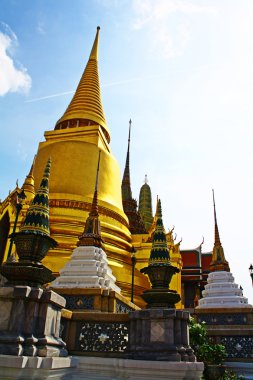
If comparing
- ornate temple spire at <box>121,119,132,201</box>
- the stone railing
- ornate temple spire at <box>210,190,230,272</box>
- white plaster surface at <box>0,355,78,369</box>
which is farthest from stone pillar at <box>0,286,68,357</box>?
ornate temple spire at <box>121,119,132,201</box>

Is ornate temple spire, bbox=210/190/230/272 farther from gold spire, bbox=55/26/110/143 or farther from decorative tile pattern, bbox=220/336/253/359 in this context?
gold spire, bbox=55/26/110/143

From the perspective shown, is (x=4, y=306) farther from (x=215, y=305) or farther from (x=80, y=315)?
(x=215, y=305)

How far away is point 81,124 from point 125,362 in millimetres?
20886

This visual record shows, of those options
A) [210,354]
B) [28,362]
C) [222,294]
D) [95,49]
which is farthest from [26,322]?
[95,49]

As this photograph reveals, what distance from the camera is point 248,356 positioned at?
25.6 ft

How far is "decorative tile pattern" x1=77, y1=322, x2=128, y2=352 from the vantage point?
16.7 feet

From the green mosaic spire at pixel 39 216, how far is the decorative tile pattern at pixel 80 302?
460 centimetres

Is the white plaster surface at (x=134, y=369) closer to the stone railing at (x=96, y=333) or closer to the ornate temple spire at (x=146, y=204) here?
the stone railing at (x=96, y=333)

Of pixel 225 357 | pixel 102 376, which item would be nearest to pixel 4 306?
pixel 102 376

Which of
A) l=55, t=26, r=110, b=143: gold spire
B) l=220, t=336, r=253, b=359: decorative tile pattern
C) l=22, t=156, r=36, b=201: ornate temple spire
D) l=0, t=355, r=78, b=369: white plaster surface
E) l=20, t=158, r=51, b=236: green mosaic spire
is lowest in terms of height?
l=0, t=355, r=78, b=369: white plaster surface

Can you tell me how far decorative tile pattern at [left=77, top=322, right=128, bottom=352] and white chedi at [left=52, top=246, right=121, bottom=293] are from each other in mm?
4321

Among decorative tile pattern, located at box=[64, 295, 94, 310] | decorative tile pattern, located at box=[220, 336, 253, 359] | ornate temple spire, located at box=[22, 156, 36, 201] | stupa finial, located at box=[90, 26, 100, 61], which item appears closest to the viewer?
decorative tile pattern, located at box=[220, 336, 253, 359]

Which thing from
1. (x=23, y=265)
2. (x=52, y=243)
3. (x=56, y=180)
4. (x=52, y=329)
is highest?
(x=56, y=180)

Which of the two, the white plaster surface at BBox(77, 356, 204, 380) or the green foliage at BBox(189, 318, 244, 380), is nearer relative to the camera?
the white plaster surface at BBox(77, 356, 204, 380)
